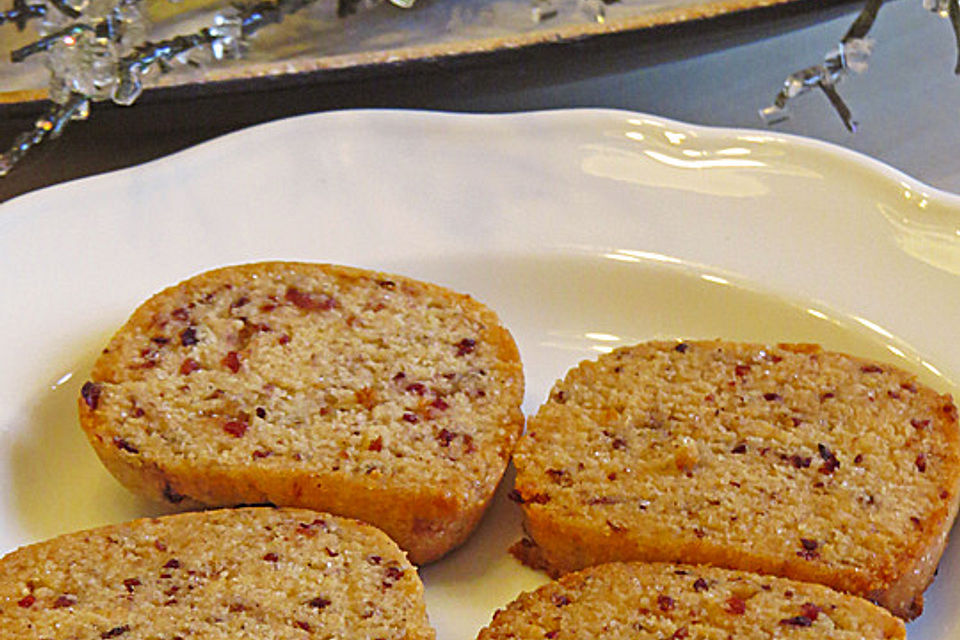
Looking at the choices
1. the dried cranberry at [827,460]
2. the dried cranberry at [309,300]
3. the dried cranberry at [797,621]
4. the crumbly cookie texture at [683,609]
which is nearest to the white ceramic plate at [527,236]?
the dried cranberry at [309,300]

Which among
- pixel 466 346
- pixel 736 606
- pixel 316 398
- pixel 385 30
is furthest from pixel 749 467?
pixel 385 30

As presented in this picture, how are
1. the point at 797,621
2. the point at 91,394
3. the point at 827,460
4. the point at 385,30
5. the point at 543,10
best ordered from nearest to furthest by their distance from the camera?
Answer: the point at 797,621, the point at 827,460, the point at 91,394, the point at 543,10, the point at 385,30

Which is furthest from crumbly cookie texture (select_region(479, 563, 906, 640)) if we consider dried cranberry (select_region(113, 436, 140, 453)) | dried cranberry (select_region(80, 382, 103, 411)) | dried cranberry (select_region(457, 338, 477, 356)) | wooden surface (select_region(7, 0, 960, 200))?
wooden surface (select_region(7, 0, 960, 200))

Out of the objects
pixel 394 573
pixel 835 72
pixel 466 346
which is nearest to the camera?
pixel 394 573

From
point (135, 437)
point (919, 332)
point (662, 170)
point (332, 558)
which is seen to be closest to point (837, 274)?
point (919, 332)

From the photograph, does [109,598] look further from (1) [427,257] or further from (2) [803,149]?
(2) [803,149]

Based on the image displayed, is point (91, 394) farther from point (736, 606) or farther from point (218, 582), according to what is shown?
point (736, 606)

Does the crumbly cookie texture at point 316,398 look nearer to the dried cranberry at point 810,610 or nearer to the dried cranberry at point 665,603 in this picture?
the dried cranberry at point 665,603
